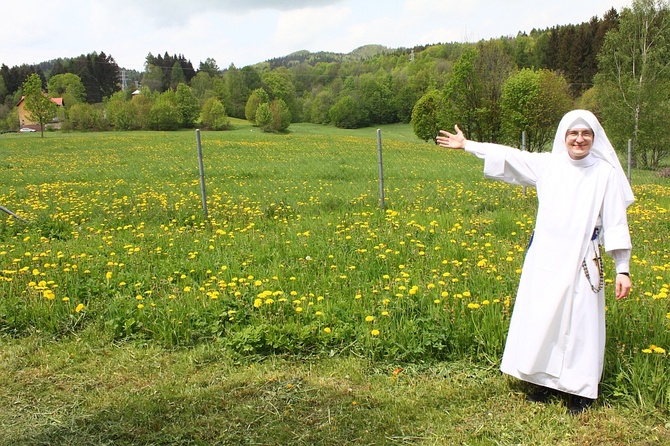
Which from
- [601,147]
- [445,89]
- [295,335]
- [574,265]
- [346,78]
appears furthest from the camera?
[346,78]

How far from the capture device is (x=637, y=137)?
28812mm

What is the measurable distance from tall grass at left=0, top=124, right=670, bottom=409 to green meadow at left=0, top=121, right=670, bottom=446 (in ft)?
0.08

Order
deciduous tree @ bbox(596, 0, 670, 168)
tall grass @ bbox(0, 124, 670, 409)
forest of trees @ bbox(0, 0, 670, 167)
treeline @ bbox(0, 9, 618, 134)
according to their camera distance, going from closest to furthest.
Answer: tall grass @ bbox(0, 124, 670, 409) → deciduous tree @ bbox(596, 0, 670, 168) → forest of trees @ bbox(0, 0, 670, 167) → treeline @ bbox(0, 9, 618, 134)

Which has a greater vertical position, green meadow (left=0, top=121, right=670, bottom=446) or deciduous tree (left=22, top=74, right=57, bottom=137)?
deciduous tree (left=22, top=74, right=57, bottom=137)

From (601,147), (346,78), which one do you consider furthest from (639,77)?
(346,78)

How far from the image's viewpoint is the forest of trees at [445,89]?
28.9 m

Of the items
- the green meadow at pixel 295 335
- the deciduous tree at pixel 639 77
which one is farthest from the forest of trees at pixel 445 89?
the green meadow at pixel 295 335

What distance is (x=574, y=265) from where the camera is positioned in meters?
3.13

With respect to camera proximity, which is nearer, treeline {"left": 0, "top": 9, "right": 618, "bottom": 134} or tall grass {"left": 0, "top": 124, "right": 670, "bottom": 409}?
tall grass {"left": 0, "top": 124, "right": 670, "bottom": 409}

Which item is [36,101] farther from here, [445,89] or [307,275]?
[307,275]

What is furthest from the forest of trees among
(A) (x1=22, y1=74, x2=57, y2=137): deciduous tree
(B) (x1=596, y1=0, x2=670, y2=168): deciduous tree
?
(A) (x1=22, y1=74, x2=57, y2=137): deciduous tree

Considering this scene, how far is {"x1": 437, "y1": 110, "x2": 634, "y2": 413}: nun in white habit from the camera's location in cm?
312

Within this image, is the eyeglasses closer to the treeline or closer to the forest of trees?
the forest of trees

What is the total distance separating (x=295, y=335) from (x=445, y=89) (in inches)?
1415
